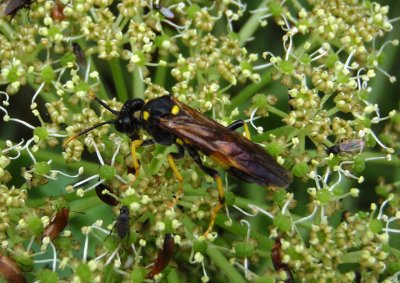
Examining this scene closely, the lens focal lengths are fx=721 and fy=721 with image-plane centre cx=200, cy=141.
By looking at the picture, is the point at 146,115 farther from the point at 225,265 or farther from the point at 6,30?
the point at 6,30

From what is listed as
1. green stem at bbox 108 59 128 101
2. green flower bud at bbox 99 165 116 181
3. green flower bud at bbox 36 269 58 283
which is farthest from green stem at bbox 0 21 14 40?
green flower bud at bbox 36 269 58 283

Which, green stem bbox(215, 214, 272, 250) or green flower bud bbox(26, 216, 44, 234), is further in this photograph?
green stem bbox(215, 214, 272, 250)

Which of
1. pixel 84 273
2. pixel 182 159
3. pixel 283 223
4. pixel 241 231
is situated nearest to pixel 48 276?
pixel 84 273

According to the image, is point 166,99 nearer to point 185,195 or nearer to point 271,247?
point 185,195

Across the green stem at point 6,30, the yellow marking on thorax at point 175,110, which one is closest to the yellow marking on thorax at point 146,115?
the yellow marking on thorax at point 175,110

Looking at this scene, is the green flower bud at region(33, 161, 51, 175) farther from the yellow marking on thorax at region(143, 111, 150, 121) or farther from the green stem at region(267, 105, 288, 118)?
the green stem at region(267, 105, 288, 118)

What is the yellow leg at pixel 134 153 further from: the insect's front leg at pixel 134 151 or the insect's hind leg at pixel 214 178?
the insect's hind leg at pixel 214 178
